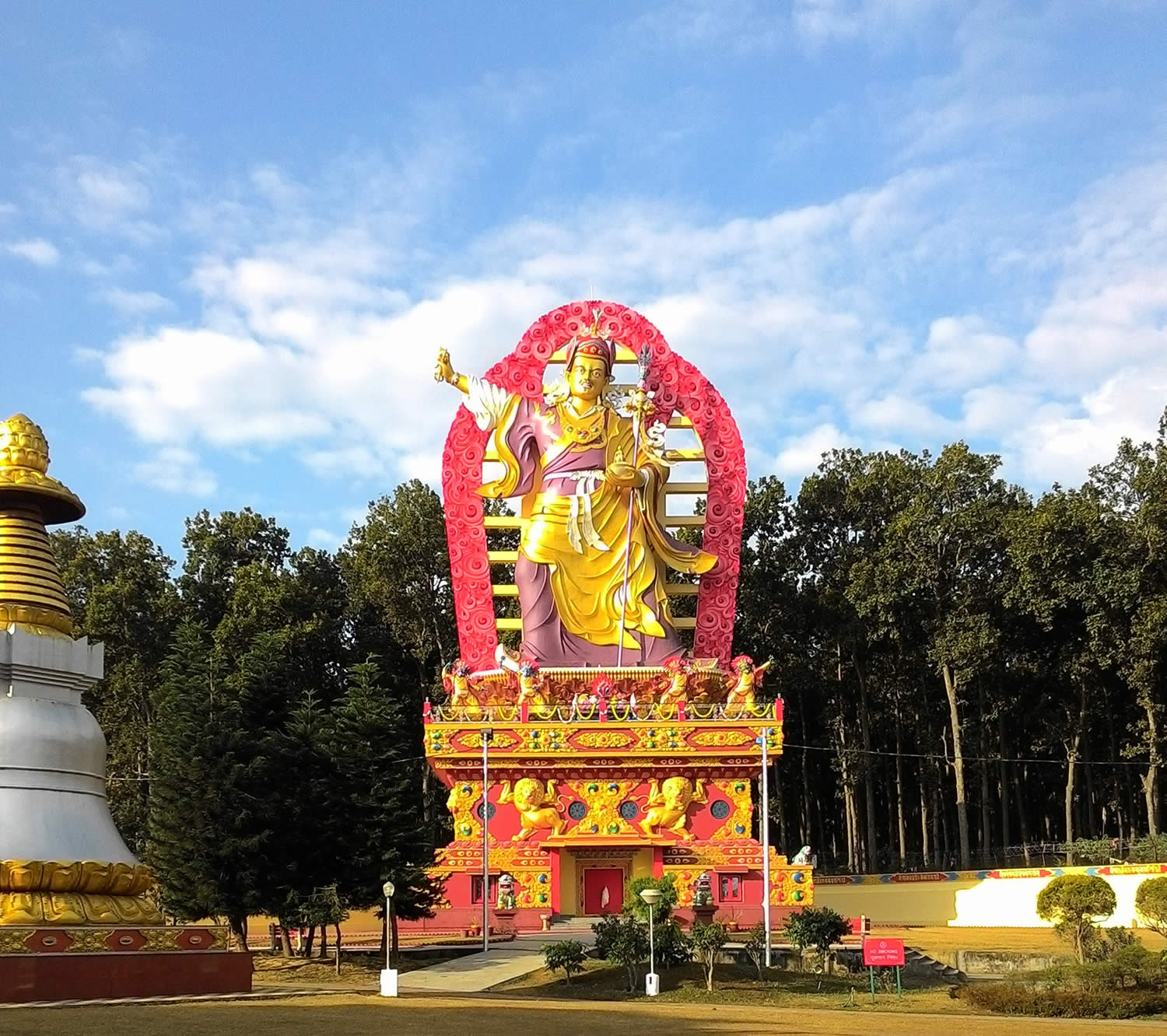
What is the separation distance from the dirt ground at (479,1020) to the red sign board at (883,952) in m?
1.70

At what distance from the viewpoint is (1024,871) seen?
37688 mm

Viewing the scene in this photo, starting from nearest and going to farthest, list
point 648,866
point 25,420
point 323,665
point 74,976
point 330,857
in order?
1. point 74,976
2. point 25,420
3. point 330,857
4. point 648,866
5. point 323,665

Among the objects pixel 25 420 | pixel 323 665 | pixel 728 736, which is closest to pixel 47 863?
pixel 25 420

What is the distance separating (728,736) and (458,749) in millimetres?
6884

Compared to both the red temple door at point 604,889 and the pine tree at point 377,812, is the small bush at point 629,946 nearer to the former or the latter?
the pine tree at point 377,812

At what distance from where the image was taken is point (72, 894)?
69.6 feet

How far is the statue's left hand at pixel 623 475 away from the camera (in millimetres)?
39969

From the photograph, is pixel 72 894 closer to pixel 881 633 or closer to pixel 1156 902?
pixel 1156 902

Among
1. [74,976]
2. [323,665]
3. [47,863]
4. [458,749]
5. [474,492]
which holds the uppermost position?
[474,492]

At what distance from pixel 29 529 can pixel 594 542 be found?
19.4 m

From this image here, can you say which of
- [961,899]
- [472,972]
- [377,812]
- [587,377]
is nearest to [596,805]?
[377,812]

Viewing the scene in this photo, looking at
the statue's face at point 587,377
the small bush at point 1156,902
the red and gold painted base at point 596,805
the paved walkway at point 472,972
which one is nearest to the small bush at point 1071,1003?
the small bush at point 1156,902

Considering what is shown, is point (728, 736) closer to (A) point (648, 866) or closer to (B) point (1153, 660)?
(A) point (648, 866)

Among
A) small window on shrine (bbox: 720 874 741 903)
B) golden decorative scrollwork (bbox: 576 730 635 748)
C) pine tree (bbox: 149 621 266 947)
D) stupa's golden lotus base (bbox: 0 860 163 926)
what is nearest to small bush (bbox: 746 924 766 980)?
small window on shrine (bbox: 720 874 741 903)
